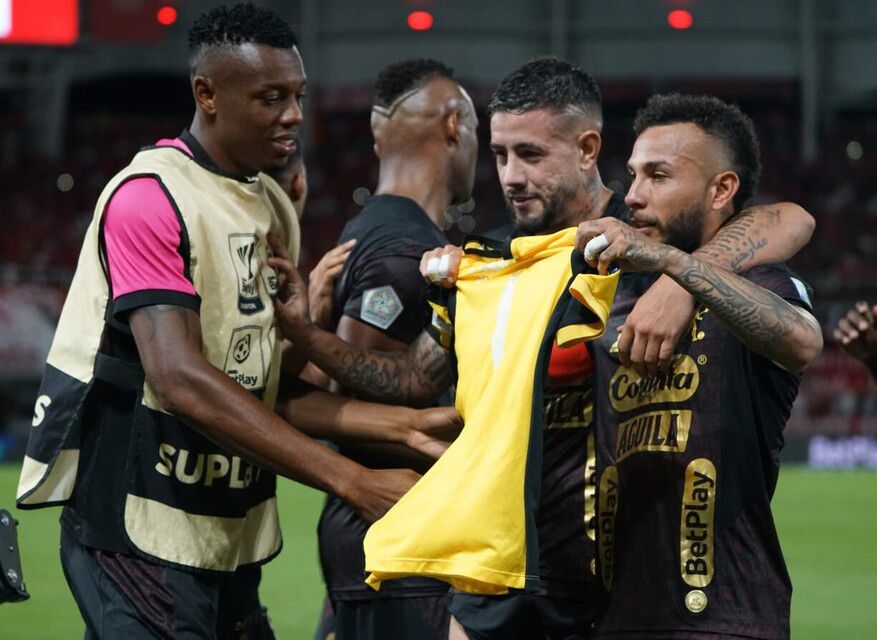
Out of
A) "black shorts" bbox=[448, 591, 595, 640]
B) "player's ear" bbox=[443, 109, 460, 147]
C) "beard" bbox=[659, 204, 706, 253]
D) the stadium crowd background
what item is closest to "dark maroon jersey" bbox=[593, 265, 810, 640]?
"black shorts" bbox=[448, 591, 595, 640]

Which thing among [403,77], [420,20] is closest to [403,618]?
[403,77]

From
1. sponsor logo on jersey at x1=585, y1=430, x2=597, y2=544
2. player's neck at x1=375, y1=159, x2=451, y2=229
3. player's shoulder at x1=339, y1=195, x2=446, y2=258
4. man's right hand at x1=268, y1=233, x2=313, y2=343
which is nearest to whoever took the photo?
sponsor logo on jersey at x1=585, y1=430, x2=597, y2=544

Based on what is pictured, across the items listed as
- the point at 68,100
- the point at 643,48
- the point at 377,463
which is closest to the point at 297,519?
the point at 377,463

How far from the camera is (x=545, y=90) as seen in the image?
145 inches

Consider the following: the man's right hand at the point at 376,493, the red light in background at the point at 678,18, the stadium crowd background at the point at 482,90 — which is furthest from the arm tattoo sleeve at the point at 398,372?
the red light in background at the point at 678,18

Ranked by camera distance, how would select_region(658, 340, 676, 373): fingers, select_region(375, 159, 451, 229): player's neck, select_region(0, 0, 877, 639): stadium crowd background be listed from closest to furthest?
select_region(658, 340, 676, 373): fingers < select_region(375, 159, 451, 229): player's neck < select_region(0, 0, 877, 639): stadium crowd background

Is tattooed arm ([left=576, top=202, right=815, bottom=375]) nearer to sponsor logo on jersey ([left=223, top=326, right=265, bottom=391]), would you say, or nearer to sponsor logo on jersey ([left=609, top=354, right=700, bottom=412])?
sponsor logo on jersey ([left=609, top=354, right=700, bottom=412])

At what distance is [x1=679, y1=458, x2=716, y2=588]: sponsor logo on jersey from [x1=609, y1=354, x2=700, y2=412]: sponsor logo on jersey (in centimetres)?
18

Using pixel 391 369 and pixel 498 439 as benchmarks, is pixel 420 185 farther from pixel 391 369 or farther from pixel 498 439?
pixel 498 439

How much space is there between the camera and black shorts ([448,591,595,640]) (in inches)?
133

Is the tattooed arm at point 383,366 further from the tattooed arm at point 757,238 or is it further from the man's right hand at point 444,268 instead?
the tattooed arm at point 757,238

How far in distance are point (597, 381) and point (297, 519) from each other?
8.31 m

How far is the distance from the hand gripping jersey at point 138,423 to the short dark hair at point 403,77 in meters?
1.45

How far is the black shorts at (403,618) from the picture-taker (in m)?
3.83
